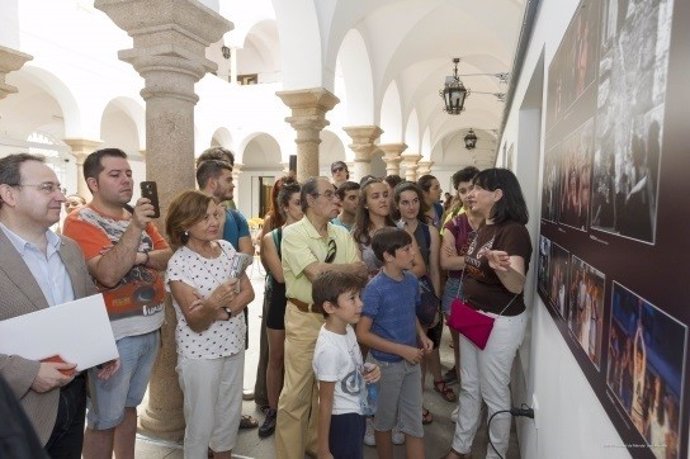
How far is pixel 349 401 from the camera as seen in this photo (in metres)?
2.22

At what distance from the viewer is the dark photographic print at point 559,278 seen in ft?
5.38

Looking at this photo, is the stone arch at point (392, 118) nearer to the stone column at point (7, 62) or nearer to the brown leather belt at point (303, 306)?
the stone column at point (7, 62)

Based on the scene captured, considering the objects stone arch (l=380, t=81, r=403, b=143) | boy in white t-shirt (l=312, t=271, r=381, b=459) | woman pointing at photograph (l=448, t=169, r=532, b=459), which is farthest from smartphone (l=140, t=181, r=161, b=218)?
stone arch (l=380, t=81, r=403, b=143)

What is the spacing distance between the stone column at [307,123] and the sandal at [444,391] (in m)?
2.83

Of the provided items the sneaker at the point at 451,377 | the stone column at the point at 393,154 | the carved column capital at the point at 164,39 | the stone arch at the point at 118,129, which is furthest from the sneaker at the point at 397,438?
the stone arch at the point at 118,129

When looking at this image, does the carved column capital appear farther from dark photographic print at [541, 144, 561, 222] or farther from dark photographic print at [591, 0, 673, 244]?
dark photographic print at [591, 0, 673, 244]

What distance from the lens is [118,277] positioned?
216cm

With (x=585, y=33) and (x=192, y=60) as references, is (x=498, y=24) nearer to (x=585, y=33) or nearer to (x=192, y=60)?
(x=192, y=60)

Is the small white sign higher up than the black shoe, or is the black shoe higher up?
the small white sign

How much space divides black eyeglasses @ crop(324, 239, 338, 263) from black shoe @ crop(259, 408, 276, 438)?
1.32 m

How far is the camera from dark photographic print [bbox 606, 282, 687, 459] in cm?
72

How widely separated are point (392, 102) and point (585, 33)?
1018cm

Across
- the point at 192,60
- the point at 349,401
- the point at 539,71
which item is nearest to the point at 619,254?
the point at 349,401

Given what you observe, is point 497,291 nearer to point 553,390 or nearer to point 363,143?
point 553,390
